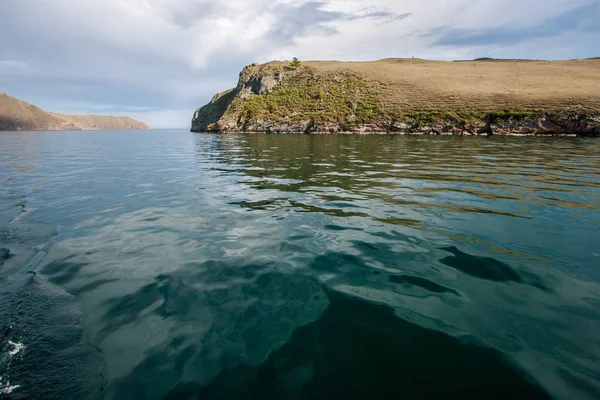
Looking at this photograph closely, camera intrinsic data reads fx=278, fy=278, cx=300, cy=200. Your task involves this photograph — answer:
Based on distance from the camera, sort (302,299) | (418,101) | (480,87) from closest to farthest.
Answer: (302,299) < (418,101) < (480,87)

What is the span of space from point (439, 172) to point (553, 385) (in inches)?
527

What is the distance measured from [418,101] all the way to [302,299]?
73271 millimetres

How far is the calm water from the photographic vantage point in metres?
2.83

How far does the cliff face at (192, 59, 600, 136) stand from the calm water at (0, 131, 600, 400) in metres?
52.3

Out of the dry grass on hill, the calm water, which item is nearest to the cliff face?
the dry grass on hill

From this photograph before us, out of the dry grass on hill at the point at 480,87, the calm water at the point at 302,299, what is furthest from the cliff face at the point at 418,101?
the calm water at the point at 302,299

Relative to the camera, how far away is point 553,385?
272 cm

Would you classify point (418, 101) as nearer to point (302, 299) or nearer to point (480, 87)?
point (480, 87)

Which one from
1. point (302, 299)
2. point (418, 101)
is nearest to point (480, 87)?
point (418, 101)

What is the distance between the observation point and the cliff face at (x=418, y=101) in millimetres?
49891

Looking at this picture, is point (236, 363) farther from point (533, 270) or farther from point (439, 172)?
point (439, 172)

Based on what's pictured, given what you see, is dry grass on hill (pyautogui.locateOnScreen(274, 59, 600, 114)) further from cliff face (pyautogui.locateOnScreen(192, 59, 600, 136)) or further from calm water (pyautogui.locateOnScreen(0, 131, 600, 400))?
calm water (pyautogui.locateOnScreen(0, 131, 600, 400))

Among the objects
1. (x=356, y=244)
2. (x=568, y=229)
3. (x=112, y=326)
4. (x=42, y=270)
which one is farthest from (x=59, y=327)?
(x=568, y=229)

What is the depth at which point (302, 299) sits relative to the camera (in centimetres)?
423
